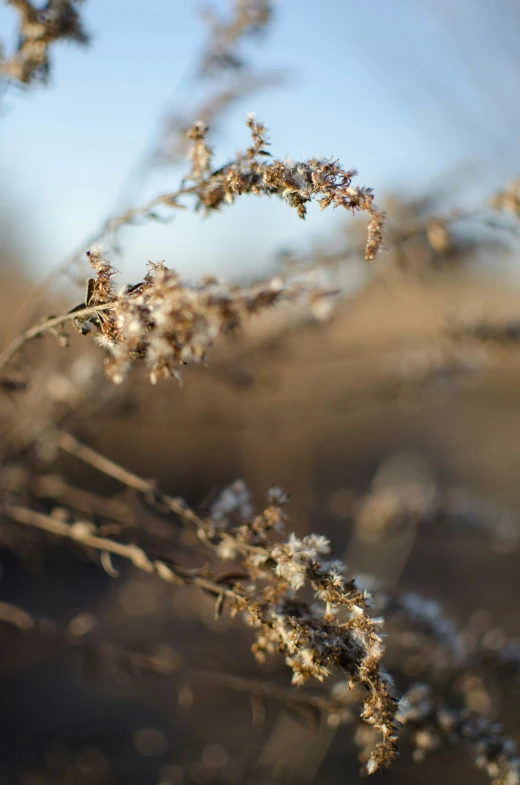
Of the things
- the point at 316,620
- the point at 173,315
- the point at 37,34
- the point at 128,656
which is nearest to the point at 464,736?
the point at 316,620

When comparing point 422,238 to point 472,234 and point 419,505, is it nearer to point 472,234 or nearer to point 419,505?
point 472,234

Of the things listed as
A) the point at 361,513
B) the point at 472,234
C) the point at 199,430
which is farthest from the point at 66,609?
the point at 472,234

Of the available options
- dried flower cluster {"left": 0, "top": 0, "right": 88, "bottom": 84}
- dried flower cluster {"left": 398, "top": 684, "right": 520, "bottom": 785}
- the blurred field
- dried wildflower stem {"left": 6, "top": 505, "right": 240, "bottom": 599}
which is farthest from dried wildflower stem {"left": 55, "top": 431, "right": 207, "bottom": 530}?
dried flower cluster {"left": 0, "top": 0, "right": 88, "bottom": 84}

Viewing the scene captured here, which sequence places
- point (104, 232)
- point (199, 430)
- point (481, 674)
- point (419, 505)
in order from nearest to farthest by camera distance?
point (104, 232)
point (481, 674)
point (419, 505)
point (199, 430)

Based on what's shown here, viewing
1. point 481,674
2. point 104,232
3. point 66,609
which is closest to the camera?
point 104,232

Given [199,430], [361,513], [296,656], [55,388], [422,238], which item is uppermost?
[199,430]

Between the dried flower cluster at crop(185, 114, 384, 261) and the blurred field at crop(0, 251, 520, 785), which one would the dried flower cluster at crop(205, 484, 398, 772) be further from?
the blurred field at crop(0, 251, 520, 785)

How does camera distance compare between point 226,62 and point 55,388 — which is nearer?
point 226,62

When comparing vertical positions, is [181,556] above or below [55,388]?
below
